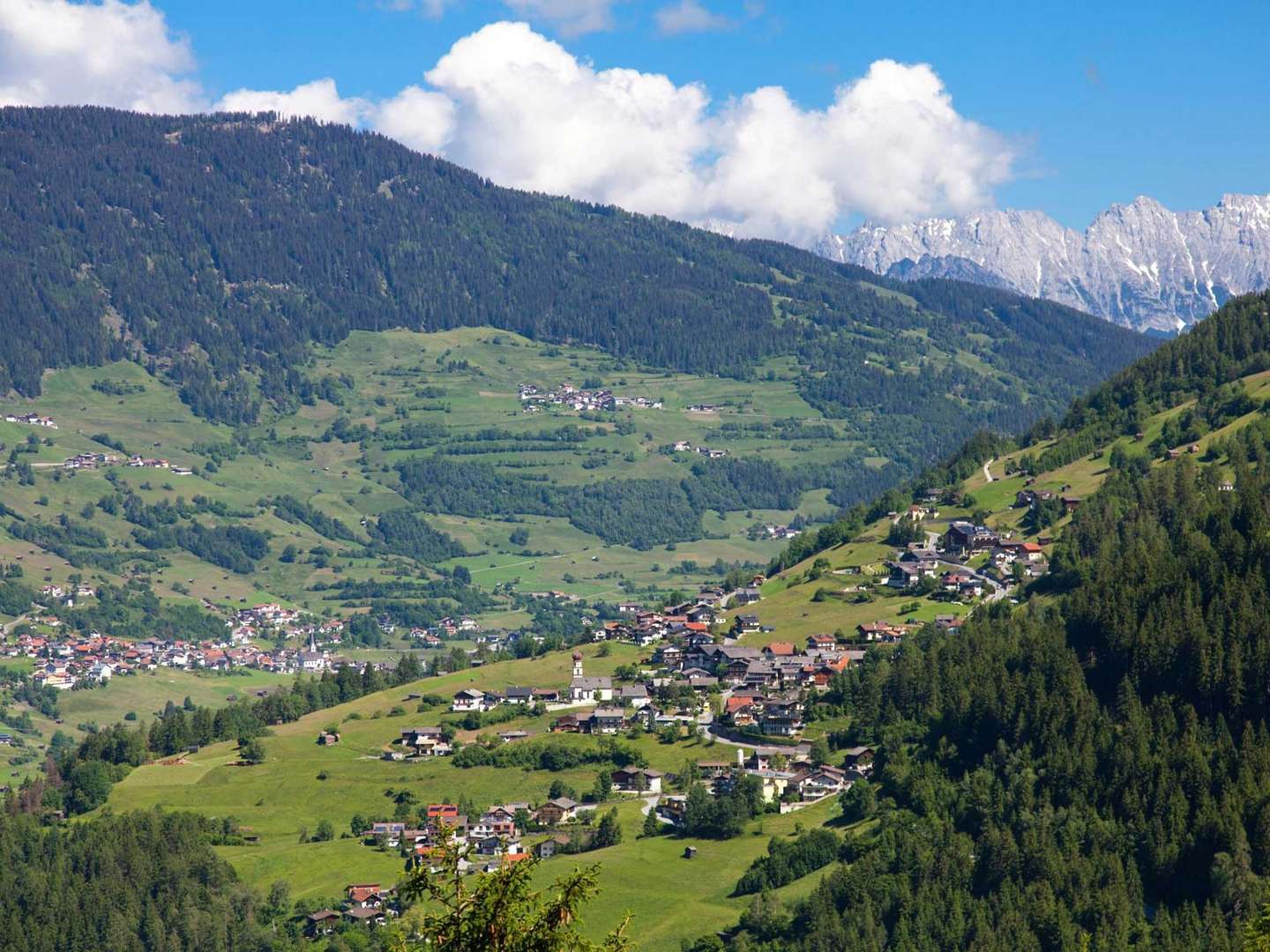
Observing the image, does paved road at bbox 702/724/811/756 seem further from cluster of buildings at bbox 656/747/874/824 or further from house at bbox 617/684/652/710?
house at bbox 617/684/652/710

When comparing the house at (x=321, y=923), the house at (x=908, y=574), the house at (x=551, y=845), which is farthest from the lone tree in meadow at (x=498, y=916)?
the house at (x=908, y=574)

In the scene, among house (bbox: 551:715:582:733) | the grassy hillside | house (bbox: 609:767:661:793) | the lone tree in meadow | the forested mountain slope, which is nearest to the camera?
the lone tree in meadow

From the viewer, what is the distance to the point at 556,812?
468 feet

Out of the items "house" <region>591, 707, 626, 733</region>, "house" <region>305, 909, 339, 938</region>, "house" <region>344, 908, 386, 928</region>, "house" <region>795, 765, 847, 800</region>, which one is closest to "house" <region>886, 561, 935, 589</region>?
"house" <region>591, 707, 626, 733</region>

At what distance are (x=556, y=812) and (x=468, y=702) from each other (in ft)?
117

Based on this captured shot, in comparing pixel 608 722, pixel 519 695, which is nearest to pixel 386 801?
pixel 608 722

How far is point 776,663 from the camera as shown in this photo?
170875mm

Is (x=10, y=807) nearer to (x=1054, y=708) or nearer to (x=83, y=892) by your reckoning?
(x=83, y=892)

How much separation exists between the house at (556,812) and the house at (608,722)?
17.4 metres

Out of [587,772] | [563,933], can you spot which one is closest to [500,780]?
[587,772]

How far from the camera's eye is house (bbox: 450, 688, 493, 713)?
176 m

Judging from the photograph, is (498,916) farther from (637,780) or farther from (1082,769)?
(637,780)

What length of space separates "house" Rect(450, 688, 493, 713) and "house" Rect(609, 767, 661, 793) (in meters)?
28.8

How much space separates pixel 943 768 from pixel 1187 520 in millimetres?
40916
